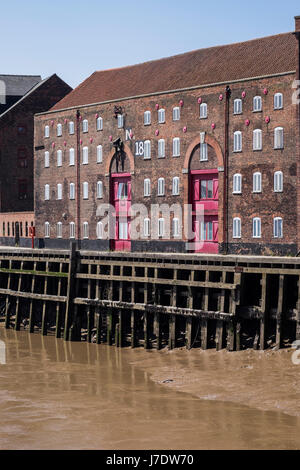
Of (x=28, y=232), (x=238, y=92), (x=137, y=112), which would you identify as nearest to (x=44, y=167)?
(x=28, y=232)

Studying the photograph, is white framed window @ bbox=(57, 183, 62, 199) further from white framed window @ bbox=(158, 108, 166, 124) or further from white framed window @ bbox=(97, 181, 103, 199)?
white framed window @ bbox=(158, 108, 166, 124)

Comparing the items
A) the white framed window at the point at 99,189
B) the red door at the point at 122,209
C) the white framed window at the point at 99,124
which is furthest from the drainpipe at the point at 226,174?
the white framed window at the point at 99,124

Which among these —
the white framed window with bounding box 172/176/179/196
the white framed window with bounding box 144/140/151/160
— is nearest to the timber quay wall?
the white framed window with bounding box 172/176/179/196

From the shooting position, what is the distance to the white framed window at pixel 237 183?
40812mm

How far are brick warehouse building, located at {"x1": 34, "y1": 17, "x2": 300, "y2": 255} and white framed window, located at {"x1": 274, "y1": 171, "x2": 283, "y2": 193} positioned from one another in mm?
73

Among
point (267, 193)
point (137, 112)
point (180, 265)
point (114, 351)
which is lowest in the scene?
point (114, 351)

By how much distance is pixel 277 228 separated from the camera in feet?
128

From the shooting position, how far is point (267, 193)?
39438 mm

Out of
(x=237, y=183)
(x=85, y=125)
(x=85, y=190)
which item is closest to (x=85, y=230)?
(x=85, y=190)

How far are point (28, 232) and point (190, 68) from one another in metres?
17.9

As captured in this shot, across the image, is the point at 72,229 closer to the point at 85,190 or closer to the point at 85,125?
the point at 85,190

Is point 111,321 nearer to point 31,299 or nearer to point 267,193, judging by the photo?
point 31,299

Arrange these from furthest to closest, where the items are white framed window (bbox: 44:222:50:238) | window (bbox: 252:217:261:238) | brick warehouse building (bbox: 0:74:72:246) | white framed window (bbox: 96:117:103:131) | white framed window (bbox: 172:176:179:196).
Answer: brick warehouse building (bbox: 0:74:72:246) < white framed window (bbox: 44:222:50:238) < white framed window (bbox: 96:117:103:131) < white framed window (bbox: 172:176:179:196) < window (bbox: 252:217:261:238)

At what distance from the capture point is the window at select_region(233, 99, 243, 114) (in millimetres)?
40688
